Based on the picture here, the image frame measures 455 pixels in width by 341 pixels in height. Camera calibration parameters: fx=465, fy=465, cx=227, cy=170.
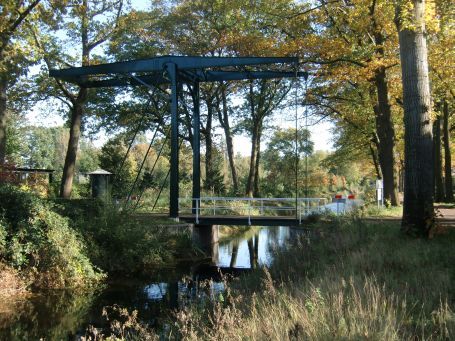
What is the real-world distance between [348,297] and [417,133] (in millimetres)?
5233

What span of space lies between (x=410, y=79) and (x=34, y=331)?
8.19 metres

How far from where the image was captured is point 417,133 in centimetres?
889

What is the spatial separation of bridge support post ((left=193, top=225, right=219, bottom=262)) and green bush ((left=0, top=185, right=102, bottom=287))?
609cm

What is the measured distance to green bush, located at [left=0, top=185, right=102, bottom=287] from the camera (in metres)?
10.4

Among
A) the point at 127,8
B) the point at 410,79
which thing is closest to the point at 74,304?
the point at 410,79

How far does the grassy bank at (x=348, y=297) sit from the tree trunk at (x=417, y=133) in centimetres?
54

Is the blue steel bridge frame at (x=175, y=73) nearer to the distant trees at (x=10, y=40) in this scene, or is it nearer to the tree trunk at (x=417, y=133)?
the distant trees at (x=10, y=40)

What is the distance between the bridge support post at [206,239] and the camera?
16.9m

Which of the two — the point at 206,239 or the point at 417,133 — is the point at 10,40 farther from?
the point at 417,133

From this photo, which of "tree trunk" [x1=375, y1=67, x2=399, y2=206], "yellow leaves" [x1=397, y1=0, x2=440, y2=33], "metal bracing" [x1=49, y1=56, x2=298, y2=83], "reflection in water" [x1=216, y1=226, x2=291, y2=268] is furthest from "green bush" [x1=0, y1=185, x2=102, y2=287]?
"tree trunk" [x1=375, y1=67, x2=399, y2=206]

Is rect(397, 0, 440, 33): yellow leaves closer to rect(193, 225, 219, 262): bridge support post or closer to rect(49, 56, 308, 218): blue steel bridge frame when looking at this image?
rect(49, 56, 308, 218): blue steel bridge frame

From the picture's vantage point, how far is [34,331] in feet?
25.3

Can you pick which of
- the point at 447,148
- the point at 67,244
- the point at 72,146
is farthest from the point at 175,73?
the point at 447,148

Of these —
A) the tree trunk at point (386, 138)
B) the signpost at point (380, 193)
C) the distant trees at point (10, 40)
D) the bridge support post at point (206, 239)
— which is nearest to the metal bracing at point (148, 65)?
the distant trees at point (10, 40)
